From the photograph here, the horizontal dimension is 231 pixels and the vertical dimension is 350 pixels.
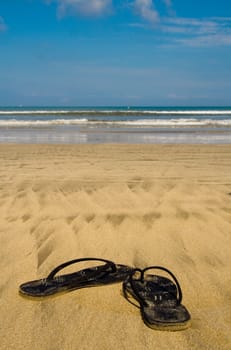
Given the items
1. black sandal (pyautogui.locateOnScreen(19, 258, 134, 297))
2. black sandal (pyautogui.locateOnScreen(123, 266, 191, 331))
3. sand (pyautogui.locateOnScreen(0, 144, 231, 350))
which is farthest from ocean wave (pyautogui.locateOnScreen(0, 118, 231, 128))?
black sandal (pyautogui.locateOnScreen(123, 266, 191, 331))

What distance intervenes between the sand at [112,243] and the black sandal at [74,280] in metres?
0.06

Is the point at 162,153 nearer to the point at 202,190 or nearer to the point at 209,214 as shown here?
the point at 202,190

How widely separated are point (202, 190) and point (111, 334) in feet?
11.0

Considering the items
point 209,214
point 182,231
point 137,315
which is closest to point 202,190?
point 209,214

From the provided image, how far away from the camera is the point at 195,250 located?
9.87ft

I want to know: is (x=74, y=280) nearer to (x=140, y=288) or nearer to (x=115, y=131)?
(x=140, y=288)

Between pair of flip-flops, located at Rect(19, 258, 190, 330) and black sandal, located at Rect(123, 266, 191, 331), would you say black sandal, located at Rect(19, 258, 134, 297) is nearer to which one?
pair of flip-flops, located at Rect(19, 258, 190, 330)

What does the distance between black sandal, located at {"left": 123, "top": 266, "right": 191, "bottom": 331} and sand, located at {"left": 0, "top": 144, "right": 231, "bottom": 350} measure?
4 centimetres

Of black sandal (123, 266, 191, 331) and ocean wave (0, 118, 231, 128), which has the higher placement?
black sandal (123, 266, 191, 331)

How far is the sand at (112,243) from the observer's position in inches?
74.5

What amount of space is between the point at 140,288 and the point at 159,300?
0.18 meters

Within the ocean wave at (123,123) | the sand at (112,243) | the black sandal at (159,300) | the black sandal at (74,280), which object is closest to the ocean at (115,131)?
the ocean wave at (123,123)

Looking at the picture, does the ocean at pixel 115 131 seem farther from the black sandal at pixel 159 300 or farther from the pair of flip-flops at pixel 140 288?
the black sandal at pixel 159 300

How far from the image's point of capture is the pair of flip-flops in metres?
1.96
